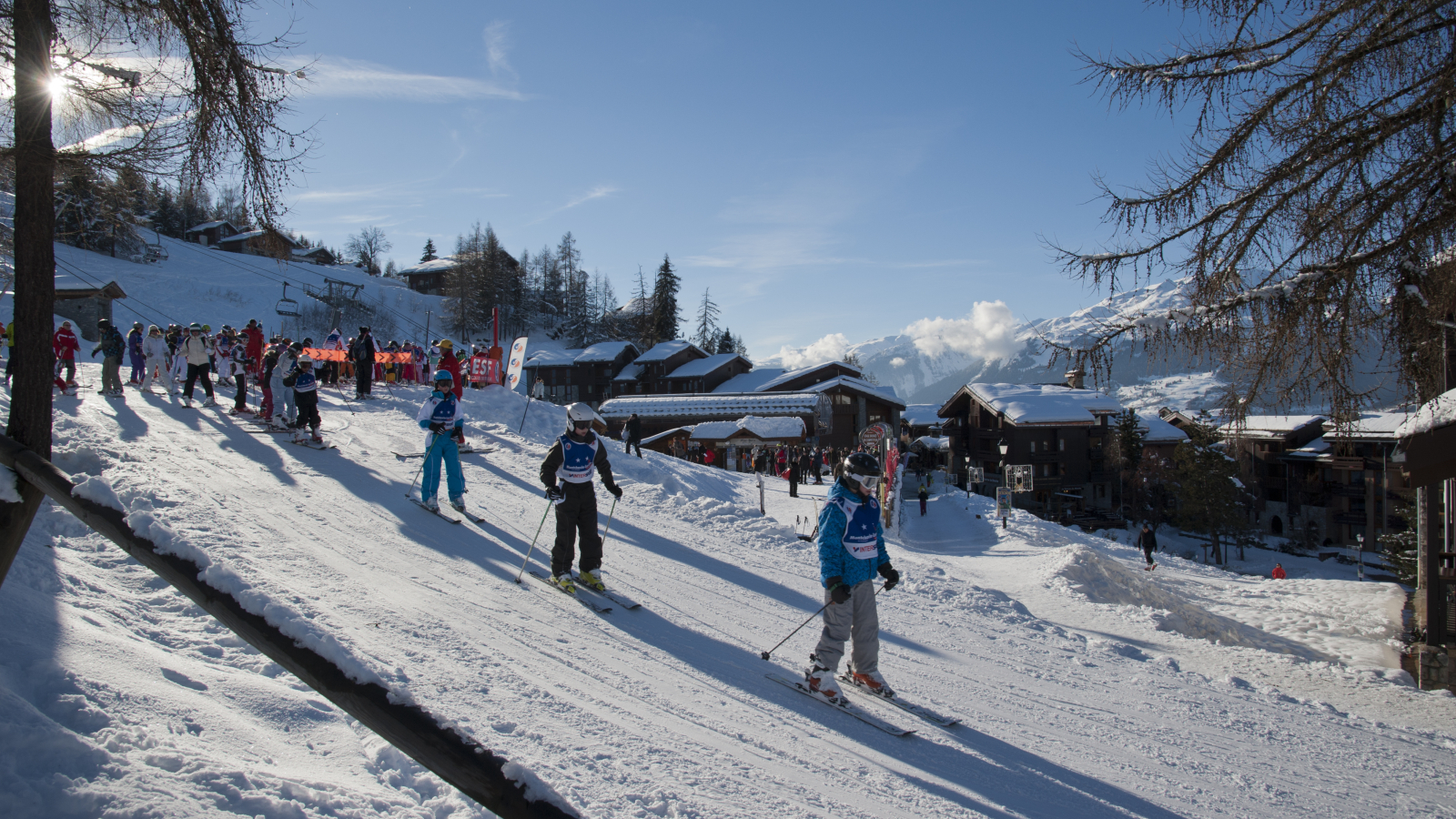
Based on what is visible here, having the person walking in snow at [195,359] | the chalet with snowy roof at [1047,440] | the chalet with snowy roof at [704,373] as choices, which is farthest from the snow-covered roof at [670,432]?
the person walking in snow at [195,359]

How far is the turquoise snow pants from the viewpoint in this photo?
32.6 ft

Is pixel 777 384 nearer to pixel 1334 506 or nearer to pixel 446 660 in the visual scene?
pixel 1334 506

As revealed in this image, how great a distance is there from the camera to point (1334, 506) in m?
42.0

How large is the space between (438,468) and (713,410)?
29.0 metres

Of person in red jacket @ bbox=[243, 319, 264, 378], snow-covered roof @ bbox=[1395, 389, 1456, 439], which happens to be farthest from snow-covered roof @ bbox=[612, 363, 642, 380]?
snow-covered roof @ bbox=[1395, 389, 1456, 439]

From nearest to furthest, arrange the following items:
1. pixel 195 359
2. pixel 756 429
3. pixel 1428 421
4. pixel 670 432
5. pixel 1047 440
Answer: pixel 1428 421, pixel 195 359, pixel 756 429, pixel 670 432, pixel 1047 440

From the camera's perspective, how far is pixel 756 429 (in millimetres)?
34125

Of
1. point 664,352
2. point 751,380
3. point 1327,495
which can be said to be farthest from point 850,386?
point 1327,495

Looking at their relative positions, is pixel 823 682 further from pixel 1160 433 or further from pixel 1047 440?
Answer: pixel 1160 433

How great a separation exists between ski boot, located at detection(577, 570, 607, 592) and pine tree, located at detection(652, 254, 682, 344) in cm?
6537

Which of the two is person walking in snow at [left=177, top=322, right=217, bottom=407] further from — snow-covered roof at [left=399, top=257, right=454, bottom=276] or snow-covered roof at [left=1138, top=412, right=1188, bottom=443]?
snow-covered roof at [left=399, top=257, right=454, bottom=276]

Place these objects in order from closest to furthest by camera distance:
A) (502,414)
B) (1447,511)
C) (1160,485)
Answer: (1447,511)
(502,414)
(1160,485)


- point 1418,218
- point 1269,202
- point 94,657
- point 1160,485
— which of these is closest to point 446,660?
point 94,657

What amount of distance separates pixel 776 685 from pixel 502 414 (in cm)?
1684
